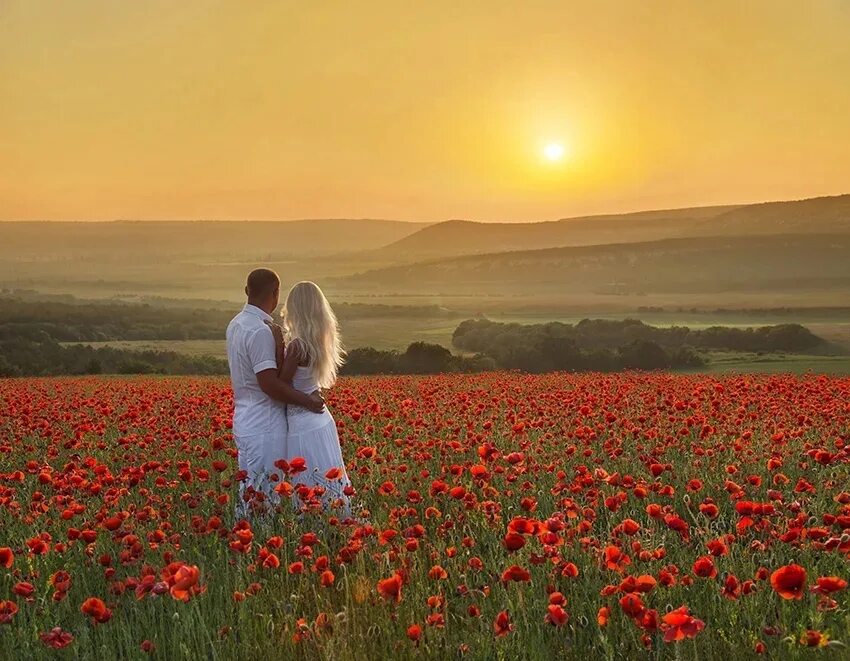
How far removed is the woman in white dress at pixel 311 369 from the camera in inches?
249

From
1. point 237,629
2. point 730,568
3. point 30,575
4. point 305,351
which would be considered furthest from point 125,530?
point 730,568

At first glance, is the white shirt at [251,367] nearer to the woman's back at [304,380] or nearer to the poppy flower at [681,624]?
the woman's back at [304,380]

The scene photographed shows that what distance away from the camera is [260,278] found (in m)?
6.39

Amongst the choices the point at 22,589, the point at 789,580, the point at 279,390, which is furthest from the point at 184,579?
the point at 279,390

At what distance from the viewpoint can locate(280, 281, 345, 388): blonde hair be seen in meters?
6.30

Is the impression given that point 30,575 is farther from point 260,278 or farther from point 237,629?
point 260,278

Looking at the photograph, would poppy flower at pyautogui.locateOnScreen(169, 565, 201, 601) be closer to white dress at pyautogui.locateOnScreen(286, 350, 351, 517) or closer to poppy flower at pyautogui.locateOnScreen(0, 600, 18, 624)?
poppy flower at pyautogui.locateOnScreen(0, 600, 18, 624)

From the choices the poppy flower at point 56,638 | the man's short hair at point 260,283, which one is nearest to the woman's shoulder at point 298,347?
the man's short hair at point 260,283

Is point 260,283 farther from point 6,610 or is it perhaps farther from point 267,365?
point 6,610

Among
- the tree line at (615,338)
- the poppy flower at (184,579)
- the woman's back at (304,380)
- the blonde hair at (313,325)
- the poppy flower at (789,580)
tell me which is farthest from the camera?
the tree line at (615,338)

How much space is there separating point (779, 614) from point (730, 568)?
0.99 feet

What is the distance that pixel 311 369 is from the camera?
21.1 ft

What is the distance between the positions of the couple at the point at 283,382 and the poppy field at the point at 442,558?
1.15ft

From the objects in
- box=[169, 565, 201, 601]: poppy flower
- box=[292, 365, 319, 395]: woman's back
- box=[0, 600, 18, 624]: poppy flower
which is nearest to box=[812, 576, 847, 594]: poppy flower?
box=[169, 565, 201, 601]: poppy flower
